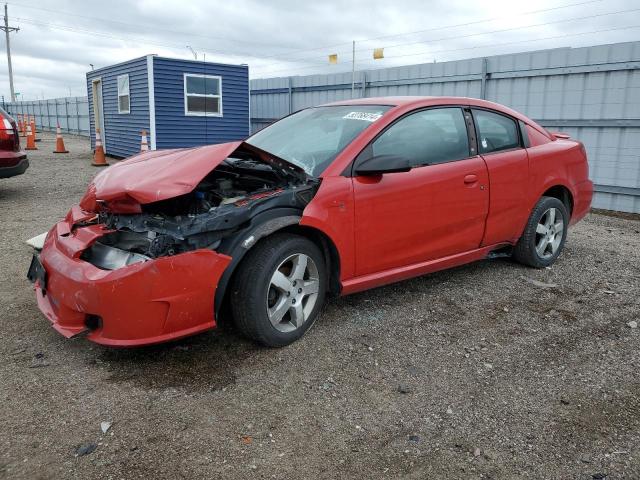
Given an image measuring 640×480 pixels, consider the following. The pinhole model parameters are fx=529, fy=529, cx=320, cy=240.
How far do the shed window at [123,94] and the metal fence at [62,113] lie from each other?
11349 millimetres

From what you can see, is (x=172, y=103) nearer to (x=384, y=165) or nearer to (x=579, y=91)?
(x=579, y=91)

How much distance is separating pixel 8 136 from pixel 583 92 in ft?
29.0

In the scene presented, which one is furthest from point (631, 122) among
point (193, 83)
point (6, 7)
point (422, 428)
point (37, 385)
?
point (6, 7)

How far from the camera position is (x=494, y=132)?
173 inches

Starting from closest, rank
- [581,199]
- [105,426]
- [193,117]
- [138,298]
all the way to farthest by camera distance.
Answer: [105,426] → [138,298] → [581,199] → [193,117]

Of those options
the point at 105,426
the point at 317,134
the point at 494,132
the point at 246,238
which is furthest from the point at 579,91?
the point at 105,426

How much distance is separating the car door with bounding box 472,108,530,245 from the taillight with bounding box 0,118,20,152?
6.71 m

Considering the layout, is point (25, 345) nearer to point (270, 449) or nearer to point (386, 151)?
point (270, 449)

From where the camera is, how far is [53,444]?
7.63 feet

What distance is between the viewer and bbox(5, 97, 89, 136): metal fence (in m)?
28.2

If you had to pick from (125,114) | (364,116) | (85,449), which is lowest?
(85,449)

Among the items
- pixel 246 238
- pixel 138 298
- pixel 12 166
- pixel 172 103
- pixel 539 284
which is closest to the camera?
pixel 138 298

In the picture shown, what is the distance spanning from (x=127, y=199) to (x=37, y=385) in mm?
1113

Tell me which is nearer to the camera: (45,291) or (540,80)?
(45,291)
